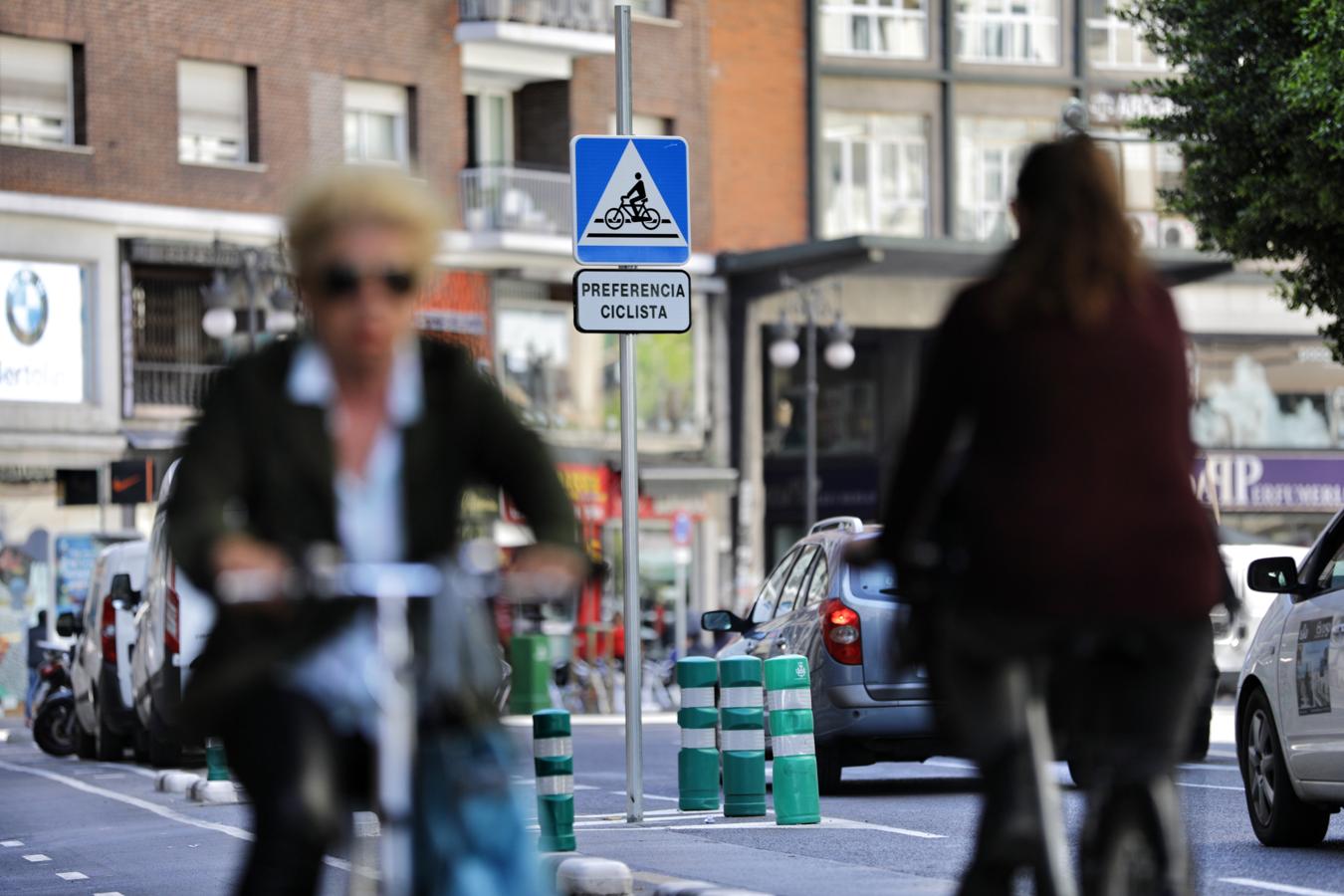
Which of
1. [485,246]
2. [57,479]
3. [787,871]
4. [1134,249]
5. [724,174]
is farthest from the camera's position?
[724,174]

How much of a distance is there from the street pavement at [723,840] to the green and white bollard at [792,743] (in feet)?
0.50

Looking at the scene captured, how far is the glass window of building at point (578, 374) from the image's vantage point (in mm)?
42219

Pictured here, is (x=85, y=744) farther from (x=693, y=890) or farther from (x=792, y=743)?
(x=693, y=890)

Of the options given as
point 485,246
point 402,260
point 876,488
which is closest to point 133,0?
point 485,246

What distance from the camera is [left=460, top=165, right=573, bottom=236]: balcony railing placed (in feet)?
136

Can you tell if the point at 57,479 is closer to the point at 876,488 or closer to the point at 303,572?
the point at 876,488

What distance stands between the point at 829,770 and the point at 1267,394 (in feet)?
115

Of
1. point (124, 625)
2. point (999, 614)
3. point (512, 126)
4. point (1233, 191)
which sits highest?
point (512, 126)

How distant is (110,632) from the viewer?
2366cm

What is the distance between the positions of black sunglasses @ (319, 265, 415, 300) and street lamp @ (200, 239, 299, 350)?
25.0m

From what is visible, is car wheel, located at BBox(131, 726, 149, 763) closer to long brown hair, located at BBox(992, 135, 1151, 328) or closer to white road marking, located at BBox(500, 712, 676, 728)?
white road marking, located at BBox(500, 712, 676, 728)

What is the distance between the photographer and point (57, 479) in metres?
36.7

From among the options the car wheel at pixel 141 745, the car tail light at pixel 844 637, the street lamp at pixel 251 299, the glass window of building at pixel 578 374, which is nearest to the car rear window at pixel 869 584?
the car tail light at pixel 844 637

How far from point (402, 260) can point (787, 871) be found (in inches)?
243
